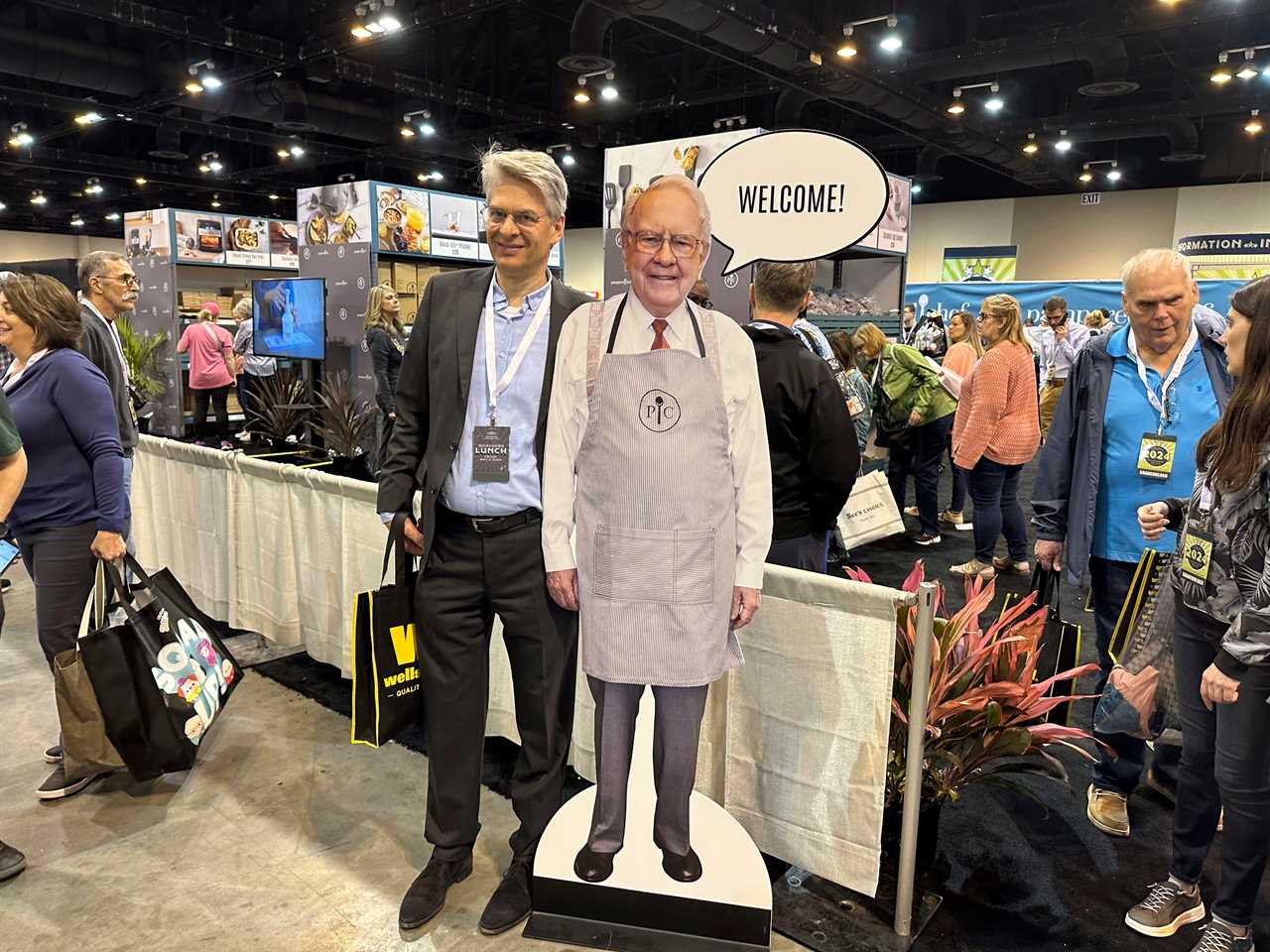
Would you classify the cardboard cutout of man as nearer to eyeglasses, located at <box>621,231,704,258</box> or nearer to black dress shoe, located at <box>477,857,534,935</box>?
eyeglasses, located at <box>621,231,704,258</box>

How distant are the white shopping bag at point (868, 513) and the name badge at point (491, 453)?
2655 mm

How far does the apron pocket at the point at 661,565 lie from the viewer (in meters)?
1.53

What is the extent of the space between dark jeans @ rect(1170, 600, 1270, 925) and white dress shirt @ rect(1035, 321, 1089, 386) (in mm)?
7013

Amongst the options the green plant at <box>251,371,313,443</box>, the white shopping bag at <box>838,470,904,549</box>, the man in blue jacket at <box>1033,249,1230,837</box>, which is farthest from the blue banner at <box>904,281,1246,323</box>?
the man in blue jacket at <box>1033,249,1230,837</box>

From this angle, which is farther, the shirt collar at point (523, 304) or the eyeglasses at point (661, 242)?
the shirt collar at point (523, 304)

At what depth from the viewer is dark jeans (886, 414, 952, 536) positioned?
5.43 m

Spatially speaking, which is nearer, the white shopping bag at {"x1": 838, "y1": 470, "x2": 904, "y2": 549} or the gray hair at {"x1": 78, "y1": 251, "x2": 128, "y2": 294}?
the gray hair at {"x1": 78, "y1": 251, "x2": 128, "y2": 294}

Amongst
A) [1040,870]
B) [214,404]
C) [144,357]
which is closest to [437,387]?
[1040,870]

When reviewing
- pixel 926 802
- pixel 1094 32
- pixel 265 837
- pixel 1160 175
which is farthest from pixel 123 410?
pixel 1160 175

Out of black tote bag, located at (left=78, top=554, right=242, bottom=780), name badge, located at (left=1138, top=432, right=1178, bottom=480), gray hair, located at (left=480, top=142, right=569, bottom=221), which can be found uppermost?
gray hair, located at (left=480, top=142, right=569, bottom=221)

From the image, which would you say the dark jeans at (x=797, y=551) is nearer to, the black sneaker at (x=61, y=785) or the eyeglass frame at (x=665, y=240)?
the eyeglass frame at (x=665, y=240)

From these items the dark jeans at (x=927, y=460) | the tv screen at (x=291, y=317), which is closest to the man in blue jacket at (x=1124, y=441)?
the dark jeans at (x=927, y=460)

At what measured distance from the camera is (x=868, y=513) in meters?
4.22

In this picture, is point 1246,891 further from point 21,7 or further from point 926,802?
point 21,7
